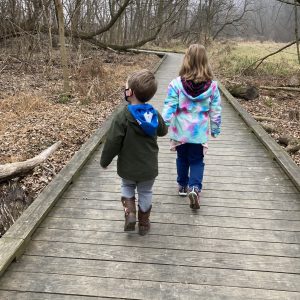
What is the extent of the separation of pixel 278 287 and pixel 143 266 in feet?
3.27

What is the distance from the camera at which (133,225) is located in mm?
3469

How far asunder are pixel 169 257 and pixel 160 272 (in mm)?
217

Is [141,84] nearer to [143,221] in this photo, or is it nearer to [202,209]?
[143,221]

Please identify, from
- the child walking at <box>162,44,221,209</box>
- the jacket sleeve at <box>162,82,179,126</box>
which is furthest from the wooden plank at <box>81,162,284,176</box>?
the jacket sleeve at <box>162,82,179,126</box>

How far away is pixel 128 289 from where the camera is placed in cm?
280

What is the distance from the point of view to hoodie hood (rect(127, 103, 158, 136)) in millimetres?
3170

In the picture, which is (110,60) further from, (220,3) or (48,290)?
(220,3)

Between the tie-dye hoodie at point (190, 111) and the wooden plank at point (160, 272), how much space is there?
4.52 ft

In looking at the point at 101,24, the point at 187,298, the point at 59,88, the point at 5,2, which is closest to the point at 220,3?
the point at 101,24

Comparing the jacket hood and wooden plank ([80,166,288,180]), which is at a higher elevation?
the jacket hood

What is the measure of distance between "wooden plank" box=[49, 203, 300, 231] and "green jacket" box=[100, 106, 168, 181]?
0.65 metres

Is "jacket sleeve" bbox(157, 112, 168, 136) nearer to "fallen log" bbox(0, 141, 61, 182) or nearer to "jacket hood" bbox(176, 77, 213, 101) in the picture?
"jacket hood" bbox(176, 77, 213, 101)

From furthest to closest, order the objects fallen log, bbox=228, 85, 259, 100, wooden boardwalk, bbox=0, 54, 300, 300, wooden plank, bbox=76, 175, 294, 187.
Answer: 1. fallen log, bbox=228, 85, 259, 100
2. wooden plank, bbox=76, 175, 294, 187
3. wooden boardwalk, bbox=0, 54, 300, 300

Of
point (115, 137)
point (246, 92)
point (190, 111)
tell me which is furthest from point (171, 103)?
point (246, 92)
